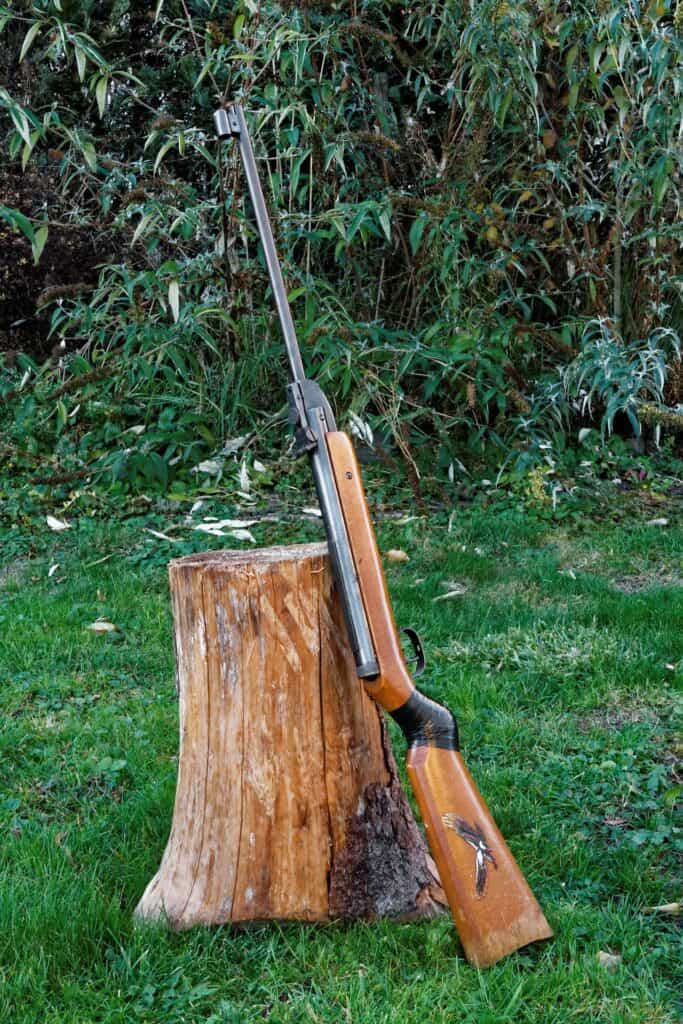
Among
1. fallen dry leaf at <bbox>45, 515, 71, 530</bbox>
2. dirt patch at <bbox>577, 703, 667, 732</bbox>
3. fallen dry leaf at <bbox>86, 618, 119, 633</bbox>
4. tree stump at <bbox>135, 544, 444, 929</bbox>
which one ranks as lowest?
fallen dry leaf at <bbox>45, 515, 71, 530</bbox>

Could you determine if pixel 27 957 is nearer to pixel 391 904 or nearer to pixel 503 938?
pixel 391 904

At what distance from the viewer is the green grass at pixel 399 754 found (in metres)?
2.32

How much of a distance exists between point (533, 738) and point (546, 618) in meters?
1.09

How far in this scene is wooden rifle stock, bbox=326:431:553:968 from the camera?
2.38 metres

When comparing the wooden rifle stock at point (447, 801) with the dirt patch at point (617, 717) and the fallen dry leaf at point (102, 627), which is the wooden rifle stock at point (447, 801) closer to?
the dirt patch at point (617, 717)

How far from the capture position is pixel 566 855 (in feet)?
9.36

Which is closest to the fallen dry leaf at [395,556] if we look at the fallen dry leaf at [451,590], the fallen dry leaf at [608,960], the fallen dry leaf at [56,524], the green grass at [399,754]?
the green grass at [399,754]

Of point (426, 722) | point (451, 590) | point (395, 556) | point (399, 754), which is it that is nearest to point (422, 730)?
point (426, 722)

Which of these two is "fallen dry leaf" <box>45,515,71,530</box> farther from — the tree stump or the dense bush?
the tree stump

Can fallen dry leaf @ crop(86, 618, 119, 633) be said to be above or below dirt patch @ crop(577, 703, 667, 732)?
below

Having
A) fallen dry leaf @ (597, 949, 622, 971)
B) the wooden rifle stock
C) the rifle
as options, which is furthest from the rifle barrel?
fallen dry leaf @ (597, 949, 622, 971)

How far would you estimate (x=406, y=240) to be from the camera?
6.71 metres

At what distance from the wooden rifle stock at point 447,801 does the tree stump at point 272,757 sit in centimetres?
16

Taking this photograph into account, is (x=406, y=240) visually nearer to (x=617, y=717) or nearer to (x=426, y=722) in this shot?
(x=617, y=717)
